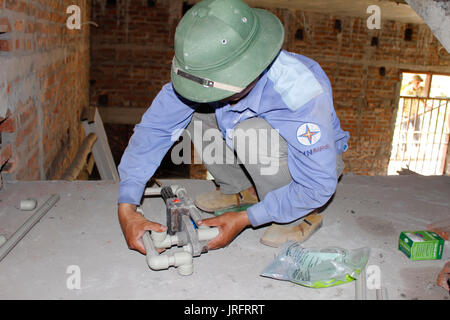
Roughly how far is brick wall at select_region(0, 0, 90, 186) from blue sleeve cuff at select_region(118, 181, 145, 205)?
67 cm

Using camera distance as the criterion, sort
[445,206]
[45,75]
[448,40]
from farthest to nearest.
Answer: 1. [45,75]
2. [445,206]
3. [448,40]

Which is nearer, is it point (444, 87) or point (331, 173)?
point (331, 173)

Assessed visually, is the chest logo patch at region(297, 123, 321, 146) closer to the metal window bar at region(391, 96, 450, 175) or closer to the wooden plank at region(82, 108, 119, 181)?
the wooden plank at region(82, 108, 119, 181)

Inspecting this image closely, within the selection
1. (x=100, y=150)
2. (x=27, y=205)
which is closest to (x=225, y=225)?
(x=27, y=205)

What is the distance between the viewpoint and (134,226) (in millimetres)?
1394

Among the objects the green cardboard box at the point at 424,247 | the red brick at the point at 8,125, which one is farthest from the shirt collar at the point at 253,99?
the red brick at the point at 8,125

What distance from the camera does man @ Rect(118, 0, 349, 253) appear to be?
3.67 feet

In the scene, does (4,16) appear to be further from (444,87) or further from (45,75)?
(444,87)

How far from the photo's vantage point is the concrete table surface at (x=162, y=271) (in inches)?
50.6

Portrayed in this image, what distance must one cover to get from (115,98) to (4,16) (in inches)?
135

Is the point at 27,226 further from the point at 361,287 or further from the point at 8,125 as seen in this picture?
the point at 361,287

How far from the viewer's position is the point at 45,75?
2.36 meters

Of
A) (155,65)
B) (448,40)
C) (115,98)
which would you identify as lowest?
(115,98)

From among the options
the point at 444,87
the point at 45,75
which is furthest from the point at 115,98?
the point at 444,87
